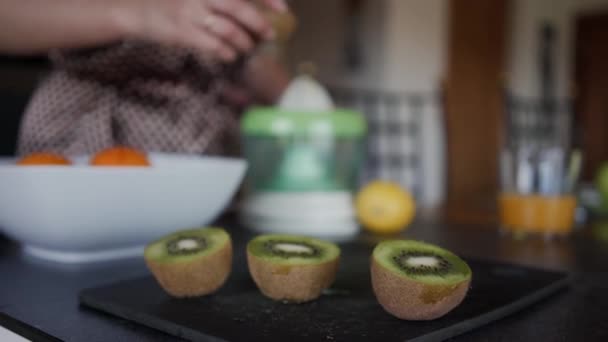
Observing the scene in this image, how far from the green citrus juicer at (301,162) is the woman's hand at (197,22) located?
128 millimetres

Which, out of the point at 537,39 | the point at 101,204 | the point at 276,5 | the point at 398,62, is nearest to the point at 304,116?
the point at 276,5

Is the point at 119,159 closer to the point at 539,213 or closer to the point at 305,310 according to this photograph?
the point at 305,310

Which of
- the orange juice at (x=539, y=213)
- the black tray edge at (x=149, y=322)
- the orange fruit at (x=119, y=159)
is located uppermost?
the orange fruit at (x=119, y=159)

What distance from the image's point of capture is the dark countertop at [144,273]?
0.41 meters

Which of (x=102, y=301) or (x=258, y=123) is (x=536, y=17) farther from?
(x=102, y=301)

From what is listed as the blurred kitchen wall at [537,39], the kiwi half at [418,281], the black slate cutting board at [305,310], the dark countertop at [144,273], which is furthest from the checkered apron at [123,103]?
the blurred kitchen wall at [537,39]

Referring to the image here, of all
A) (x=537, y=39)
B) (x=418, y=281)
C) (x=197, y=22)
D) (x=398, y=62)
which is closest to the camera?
(x=418, y=281)

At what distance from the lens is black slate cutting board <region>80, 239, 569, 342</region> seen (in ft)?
1.26

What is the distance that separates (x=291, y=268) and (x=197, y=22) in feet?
1.40

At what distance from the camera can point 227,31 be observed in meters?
0.78

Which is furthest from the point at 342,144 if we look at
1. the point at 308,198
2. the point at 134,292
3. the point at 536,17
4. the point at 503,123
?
the point at 536,17

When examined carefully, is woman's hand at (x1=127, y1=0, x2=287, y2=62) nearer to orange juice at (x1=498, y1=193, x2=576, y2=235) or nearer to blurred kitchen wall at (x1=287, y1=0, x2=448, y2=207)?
orange juice at (x1=498, y1=193, x2=576, y2=235)

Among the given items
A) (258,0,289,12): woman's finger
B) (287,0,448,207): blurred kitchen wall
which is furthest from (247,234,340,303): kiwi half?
(287,0,448,207): blurred kitchen wall

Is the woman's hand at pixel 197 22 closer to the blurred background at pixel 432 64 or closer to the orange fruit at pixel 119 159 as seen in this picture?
the orange fruit at pixel 119 159
